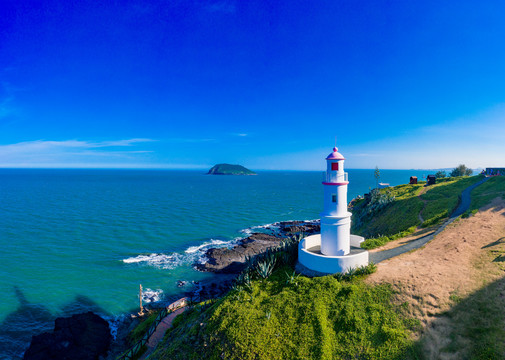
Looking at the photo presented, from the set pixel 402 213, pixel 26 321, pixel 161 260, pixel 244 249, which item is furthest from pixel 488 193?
A: pixel 26 321

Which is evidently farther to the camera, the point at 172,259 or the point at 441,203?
the point at 172,259

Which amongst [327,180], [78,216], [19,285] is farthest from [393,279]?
[78,216]

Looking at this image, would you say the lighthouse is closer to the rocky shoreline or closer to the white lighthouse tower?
the white lighthouse tower

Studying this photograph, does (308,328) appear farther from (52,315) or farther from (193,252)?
(193,252)

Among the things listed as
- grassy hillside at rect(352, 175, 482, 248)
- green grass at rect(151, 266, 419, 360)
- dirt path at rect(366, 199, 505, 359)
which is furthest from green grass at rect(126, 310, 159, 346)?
grassy hillside at rect(352, 175, 482, 248)

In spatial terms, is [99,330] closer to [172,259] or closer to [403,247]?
[172,259]

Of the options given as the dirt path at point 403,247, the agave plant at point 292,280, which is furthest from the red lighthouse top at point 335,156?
the dirt path at point 403,247
